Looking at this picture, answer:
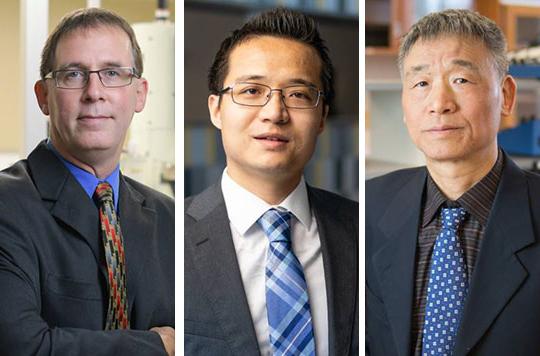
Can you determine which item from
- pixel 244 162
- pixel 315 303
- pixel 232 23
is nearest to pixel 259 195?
pixel 244 162

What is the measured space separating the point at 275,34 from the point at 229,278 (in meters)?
0.85

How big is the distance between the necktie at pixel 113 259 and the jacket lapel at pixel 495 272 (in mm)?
1121

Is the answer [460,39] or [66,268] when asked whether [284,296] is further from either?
[460,39]

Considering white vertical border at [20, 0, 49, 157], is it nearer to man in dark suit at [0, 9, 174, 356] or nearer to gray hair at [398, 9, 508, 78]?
man in dark suit at [0, 9, 174, 356]

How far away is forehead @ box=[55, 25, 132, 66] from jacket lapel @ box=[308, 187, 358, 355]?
2.67ft

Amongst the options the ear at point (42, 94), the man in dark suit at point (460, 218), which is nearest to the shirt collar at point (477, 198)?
the man in dark suit at point (460, 218)

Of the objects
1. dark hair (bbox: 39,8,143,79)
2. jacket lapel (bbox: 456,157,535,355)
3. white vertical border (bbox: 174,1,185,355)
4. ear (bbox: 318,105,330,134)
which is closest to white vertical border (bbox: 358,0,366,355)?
ear (bbox: 318,105,330,134)

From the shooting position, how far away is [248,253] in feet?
9.12

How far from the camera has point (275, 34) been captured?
9.08ft

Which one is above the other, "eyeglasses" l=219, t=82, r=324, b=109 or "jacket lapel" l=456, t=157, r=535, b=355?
"eyeglasses" l=219, t=82, r=324, b=109

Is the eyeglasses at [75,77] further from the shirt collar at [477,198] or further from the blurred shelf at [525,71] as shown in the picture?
the blurred shelf at [525,71]

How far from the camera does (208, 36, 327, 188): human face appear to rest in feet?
8.95

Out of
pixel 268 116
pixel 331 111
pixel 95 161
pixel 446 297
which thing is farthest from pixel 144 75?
pixel 446 297

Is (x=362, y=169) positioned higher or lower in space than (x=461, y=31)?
lower
